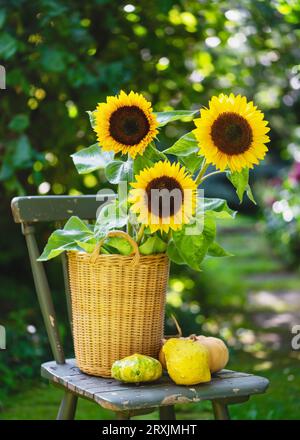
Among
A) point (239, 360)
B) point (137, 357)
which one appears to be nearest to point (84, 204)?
point (137, 357)

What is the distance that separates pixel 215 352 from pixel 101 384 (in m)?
0.29

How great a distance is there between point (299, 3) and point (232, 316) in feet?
8.31

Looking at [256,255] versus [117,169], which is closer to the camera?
Answer: [117,169]

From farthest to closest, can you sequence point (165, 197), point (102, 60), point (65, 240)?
point (102, 60)
point (65, 240)
point (165, 197)

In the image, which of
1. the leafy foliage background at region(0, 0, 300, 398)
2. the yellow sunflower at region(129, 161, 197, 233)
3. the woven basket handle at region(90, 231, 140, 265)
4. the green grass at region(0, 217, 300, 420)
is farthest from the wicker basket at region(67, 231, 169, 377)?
the leafy foliage background at region(0, 0, 300, 398)

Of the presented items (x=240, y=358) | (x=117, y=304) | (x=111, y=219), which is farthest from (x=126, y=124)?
(x=240, y=358)

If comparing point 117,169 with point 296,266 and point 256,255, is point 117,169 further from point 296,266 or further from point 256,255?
point 256,255

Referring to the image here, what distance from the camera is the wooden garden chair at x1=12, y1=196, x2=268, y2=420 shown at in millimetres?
1824

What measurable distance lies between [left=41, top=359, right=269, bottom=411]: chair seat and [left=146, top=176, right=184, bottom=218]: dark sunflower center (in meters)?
0.41

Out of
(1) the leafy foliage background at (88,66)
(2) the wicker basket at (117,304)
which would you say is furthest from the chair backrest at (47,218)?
(1) the leafy foliage background at (88,66)

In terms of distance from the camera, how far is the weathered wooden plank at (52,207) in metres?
2.32

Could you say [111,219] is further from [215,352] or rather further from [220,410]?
[220,410]

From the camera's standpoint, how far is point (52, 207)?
2385 millimetres
